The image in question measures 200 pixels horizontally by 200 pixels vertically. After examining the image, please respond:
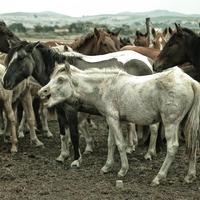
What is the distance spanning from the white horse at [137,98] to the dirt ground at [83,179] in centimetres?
27

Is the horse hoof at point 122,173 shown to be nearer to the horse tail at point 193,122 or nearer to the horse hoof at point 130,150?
the horse tail at point 193,122

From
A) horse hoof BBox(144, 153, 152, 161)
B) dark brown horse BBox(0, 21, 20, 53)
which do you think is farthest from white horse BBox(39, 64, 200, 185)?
dark brown horse BBox(0, 21, 20, 53)

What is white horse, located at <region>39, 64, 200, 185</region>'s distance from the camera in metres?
7.34

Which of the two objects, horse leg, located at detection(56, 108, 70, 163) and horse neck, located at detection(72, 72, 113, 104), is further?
horse leg, located at detection(56, 108, 70, 163)

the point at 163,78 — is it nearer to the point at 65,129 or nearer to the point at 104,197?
the point at 104,197

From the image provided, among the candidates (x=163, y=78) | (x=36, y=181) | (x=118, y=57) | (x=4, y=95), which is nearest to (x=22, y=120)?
(x=4, y=95)

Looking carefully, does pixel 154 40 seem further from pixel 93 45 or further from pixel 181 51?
pixel 181 51

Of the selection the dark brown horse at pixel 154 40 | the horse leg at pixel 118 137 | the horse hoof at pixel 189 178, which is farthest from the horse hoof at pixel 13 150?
the dark brown horse at pixel 154 40

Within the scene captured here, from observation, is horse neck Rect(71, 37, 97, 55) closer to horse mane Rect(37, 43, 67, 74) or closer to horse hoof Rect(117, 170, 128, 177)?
horse mane Rect(37, 43, 67, 74)

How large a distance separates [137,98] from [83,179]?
1.37m

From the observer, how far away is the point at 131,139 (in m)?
10.0

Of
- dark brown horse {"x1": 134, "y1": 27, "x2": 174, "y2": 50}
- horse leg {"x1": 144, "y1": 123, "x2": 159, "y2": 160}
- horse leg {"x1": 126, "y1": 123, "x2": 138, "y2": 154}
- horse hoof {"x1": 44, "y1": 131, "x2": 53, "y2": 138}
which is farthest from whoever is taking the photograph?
dark brown horse {"x1": 134, "y1": 27, "x2": 174, "y2": 50}

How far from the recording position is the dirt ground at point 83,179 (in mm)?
6984

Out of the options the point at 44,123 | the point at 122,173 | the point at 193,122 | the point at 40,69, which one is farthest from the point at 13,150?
the point at 193,122
